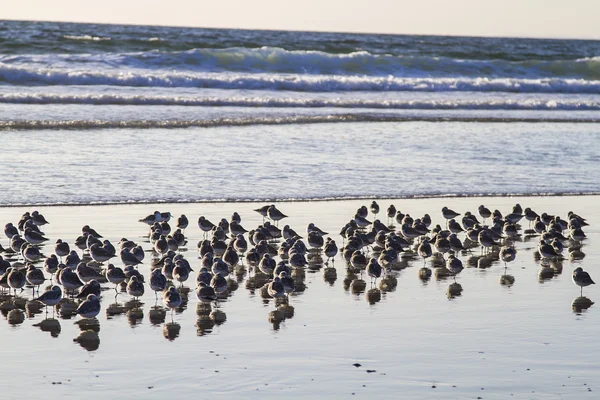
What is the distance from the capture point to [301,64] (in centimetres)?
5766

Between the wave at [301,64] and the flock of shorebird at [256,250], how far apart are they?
108ft

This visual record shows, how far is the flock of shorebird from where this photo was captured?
13.6m

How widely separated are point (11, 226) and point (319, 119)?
1867cm

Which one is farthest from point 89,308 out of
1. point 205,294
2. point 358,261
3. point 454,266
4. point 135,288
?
point 454,266

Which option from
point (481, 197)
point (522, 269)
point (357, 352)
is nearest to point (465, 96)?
point (481, 197)

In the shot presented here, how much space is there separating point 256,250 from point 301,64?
42428 millimetres

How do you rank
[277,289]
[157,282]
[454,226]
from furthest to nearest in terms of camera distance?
[454,226], [157,282], [277,289]

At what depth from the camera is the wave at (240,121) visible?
30391mm

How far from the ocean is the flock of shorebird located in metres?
3.54

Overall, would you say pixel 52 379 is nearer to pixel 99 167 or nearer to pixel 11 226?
pixel 11 226

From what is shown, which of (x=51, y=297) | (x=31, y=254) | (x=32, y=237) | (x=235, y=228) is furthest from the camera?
(x=235, y=228)

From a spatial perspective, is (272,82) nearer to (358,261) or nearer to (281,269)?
(358,261)

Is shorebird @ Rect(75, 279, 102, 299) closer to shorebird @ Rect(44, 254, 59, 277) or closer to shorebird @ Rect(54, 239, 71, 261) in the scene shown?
shorebird @ Rect(44, 254, 59, 277)

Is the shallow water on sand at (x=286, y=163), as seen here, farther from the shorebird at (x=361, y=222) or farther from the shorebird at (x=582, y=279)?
the shorebird at (x=582, y=279)
